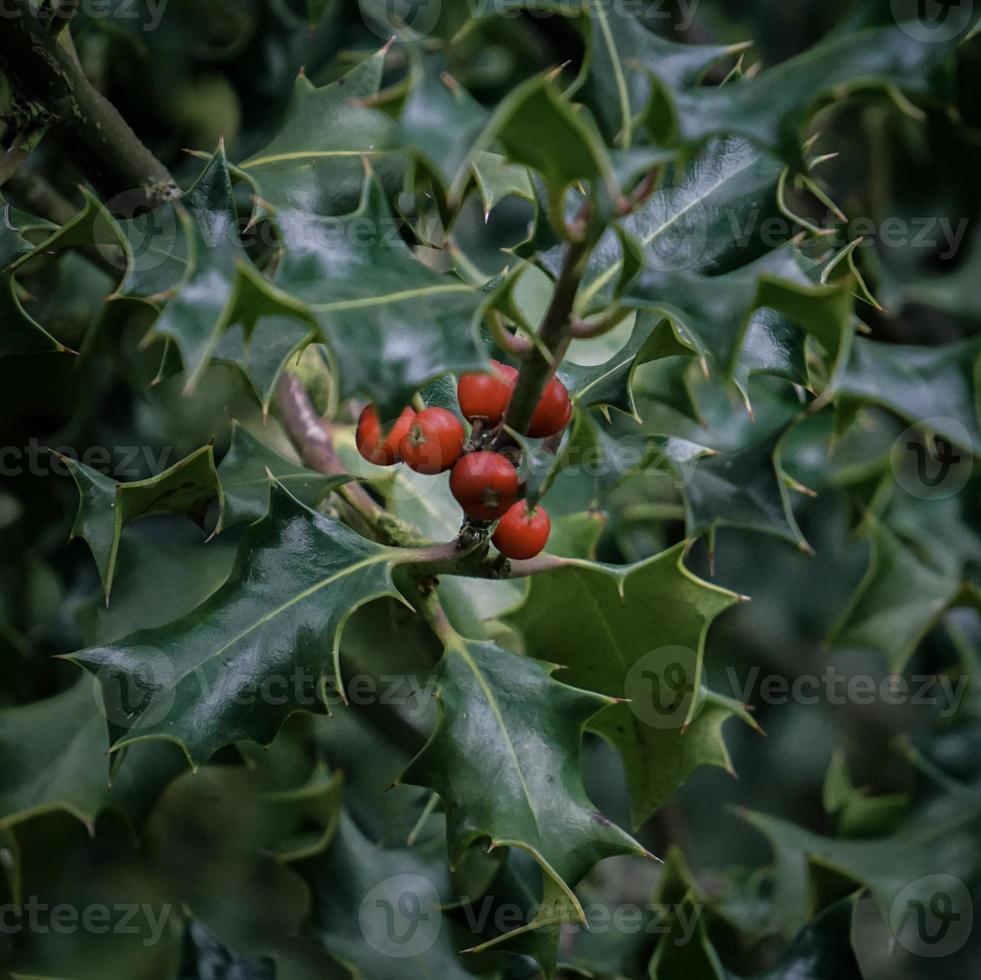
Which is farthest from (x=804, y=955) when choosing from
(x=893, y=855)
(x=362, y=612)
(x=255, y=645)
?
(x=255, y=645)

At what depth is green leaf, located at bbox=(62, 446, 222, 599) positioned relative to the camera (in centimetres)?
88

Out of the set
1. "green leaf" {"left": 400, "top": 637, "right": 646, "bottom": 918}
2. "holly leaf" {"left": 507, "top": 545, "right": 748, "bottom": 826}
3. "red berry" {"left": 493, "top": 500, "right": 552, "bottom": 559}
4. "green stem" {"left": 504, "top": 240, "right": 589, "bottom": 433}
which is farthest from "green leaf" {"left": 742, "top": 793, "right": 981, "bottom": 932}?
"green stem" {"left": 504, "top": 240, "right": 589, "bottom": 433}

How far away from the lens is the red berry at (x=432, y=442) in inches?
31.2

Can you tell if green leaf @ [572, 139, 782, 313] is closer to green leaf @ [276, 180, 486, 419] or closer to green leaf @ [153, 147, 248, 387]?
green leaf @ [276, 180, 486, 419]

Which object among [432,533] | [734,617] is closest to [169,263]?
[432,533]

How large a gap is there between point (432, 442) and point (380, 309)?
133 millimetres

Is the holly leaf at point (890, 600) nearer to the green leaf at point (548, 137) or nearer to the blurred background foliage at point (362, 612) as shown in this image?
the blurred background foliage at point (362, 612)

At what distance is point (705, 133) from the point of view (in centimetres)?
61

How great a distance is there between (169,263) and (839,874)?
2.97 feet

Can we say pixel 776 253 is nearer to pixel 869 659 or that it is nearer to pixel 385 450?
pixel 385 450

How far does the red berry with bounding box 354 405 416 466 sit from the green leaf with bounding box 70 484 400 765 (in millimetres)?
64

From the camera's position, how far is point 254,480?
975 millimetres

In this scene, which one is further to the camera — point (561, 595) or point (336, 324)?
point (561, 595)

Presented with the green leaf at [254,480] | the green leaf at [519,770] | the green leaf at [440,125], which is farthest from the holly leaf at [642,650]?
the green leaf at [440,125]
